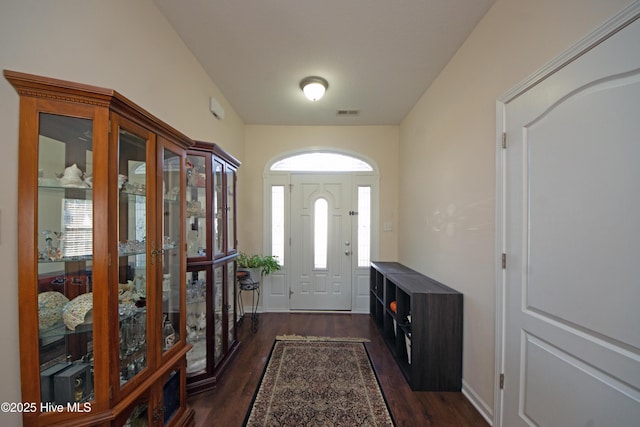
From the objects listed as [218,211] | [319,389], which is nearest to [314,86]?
[218,211]

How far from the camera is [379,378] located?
233 cm

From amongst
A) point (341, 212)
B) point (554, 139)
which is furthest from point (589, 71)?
point (341, 212)

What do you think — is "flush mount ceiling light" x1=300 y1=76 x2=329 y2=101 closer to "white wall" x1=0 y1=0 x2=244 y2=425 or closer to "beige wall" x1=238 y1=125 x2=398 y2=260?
"white wall" x1=0 y1=0 x2=244 y2=425

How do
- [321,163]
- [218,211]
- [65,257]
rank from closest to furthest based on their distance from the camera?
1. [65,257]
2. [218,211]
3. [321,163]

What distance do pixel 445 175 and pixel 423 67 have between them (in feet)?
3.67

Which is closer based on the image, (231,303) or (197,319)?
(197,319)

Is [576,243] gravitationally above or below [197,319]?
above

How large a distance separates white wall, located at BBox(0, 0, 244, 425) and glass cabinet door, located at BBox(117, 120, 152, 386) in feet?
1.11

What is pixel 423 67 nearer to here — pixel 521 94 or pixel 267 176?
pixel 521 94

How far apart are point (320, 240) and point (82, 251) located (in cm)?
319

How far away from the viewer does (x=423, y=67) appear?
2.54 m

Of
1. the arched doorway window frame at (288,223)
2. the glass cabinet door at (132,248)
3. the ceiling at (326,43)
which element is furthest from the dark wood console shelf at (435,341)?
the ceiling at (326,43)

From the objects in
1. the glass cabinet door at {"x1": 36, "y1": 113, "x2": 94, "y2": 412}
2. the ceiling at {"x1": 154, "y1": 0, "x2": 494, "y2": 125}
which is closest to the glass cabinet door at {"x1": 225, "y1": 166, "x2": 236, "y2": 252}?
the ceiling at {"x1": 154, "y1": 0, "x2": 494, "y2": 125}

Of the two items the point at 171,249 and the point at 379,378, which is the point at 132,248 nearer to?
the point at 171,249
